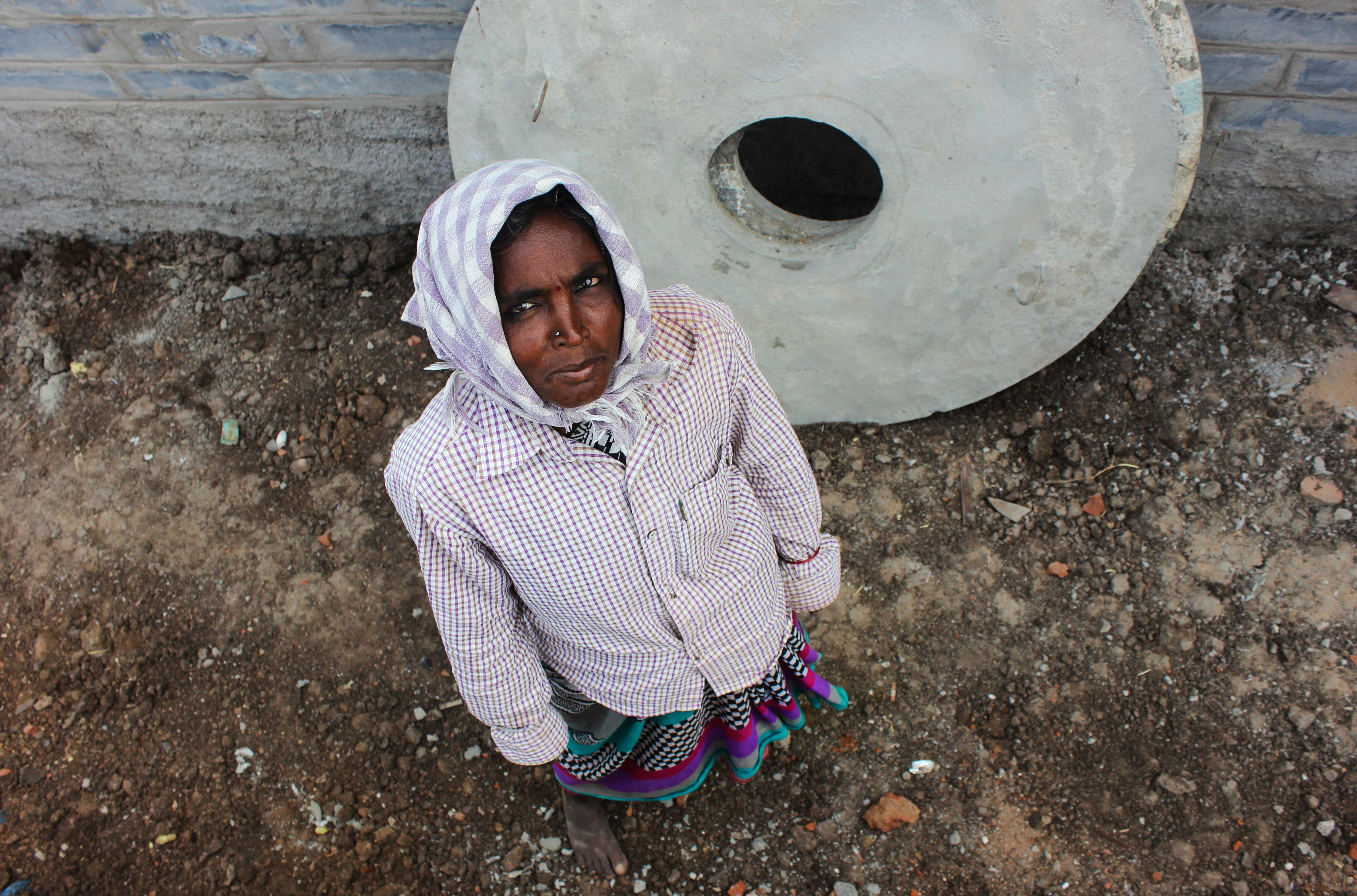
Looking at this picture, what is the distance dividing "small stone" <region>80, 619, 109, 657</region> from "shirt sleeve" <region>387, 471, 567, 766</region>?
6.19ft

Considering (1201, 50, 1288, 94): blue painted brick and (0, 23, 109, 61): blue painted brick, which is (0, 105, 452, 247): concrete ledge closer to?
(0, 23, 109, 61): blue painted brick

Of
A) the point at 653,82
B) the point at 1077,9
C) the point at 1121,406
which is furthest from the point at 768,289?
the point at 1121,406

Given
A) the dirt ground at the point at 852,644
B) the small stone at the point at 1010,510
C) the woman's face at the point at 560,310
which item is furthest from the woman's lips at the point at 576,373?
the small stone at the point at 1010,510

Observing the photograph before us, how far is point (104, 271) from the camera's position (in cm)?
338

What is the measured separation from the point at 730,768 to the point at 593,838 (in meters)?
0.44

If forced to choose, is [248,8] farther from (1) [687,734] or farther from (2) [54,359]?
(1) [687,734]

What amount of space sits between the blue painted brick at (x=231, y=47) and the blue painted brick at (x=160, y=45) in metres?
0.08

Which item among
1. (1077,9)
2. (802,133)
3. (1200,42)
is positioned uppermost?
(1077,9)

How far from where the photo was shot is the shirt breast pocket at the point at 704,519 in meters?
1.44

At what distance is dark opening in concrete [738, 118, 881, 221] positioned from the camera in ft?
11.1

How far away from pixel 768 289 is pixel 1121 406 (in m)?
1.27

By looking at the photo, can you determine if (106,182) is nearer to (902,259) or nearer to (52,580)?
(52,580)

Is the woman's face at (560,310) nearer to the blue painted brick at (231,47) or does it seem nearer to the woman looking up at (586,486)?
the woman looking up at (586,486)

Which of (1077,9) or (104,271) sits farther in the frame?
(104,271)
